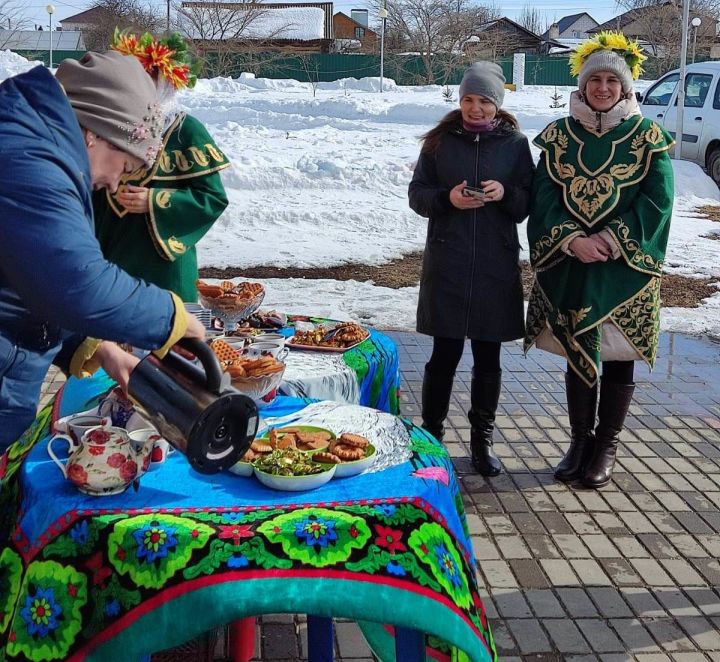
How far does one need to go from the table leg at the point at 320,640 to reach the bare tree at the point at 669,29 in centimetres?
3746

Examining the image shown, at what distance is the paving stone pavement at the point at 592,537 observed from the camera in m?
3.26

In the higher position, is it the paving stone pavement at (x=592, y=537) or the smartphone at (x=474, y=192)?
the smartphone at (x=474, y=192)

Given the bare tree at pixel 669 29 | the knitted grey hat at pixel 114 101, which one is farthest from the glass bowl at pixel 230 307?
the bare tree at pixel 669 29

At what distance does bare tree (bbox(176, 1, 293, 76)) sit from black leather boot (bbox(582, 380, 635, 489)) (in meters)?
33.8

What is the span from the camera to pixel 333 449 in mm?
2457

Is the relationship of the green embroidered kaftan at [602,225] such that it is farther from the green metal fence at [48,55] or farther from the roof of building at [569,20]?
the roof of building at [569,20]

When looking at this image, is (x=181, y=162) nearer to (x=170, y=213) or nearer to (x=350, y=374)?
(x=170, y=213)

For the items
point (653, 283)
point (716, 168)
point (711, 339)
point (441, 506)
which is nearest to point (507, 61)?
point (716, 168)

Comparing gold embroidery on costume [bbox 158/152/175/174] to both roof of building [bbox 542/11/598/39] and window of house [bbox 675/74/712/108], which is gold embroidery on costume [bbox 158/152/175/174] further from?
roof of building [bbox 542/11/598/39]

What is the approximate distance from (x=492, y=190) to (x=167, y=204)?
57.8 inches

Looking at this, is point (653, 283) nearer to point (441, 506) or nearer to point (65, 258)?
point (441, 506)

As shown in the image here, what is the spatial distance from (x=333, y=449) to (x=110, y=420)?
0.60 meters

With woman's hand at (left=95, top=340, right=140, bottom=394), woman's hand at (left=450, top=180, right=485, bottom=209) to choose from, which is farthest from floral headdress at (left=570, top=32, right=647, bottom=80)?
woman's hand at (left=95, top=340, right=140, bottom=394)

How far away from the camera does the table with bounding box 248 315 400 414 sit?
329 cm
